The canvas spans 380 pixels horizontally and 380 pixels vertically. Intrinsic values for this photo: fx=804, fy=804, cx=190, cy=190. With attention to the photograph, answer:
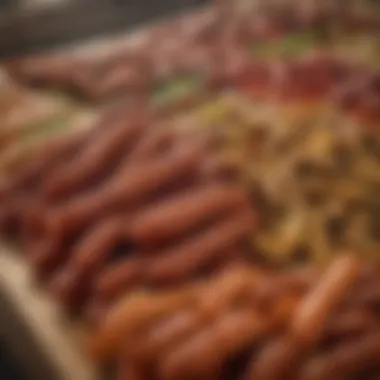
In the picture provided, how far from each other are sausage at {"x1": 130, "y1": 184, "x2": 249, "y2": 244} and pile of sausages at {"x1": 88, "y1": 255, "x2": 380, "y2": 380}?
0.07 m

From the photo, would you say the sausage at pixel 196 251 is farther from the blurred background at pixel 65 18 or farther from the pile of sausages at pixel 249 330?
the blurred background at pixel 65 18

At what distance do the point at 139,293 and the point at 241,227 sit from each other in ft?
0.48

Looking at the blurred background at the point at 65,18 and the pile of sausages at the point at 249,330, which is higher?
the blurred background at the point at 65,18

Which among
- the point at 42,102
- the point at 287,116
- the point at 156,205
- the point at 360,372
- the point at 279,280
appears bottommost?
the point at 360,372

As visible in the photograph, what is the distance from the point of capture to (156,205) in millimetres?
856

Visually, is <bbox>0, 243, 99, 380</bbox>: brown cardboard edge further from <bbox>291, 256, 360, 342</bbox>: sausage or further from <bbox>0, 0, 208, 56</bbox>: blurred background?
<bbox>0, 0, 208, 56</bbox>: blurred background

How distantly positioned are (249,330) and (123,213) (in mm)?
208

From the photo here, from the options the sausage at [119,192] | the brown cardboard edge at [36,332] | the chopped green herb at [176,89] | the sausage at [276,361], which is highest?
the chopped green herb at [176,89]

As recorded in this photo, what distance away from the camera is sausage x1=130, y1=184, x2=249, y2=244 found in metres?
0.82

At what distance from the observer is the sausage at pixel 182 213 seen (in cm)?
82

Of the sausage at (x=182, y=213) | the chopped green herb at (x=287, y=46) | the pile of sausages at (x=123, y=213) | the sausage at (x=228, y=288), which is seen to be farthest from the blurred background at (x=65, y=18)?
the sausage at (x=228, y=288)

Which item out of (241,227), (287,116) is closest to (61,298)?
(241,227)

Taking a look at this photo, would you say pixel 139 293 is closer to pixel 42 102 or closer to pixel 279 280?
pixel 279 280

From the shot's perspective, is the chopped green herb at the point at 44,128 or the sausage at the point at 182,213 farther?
the chopped green herb at the point at 44,128
